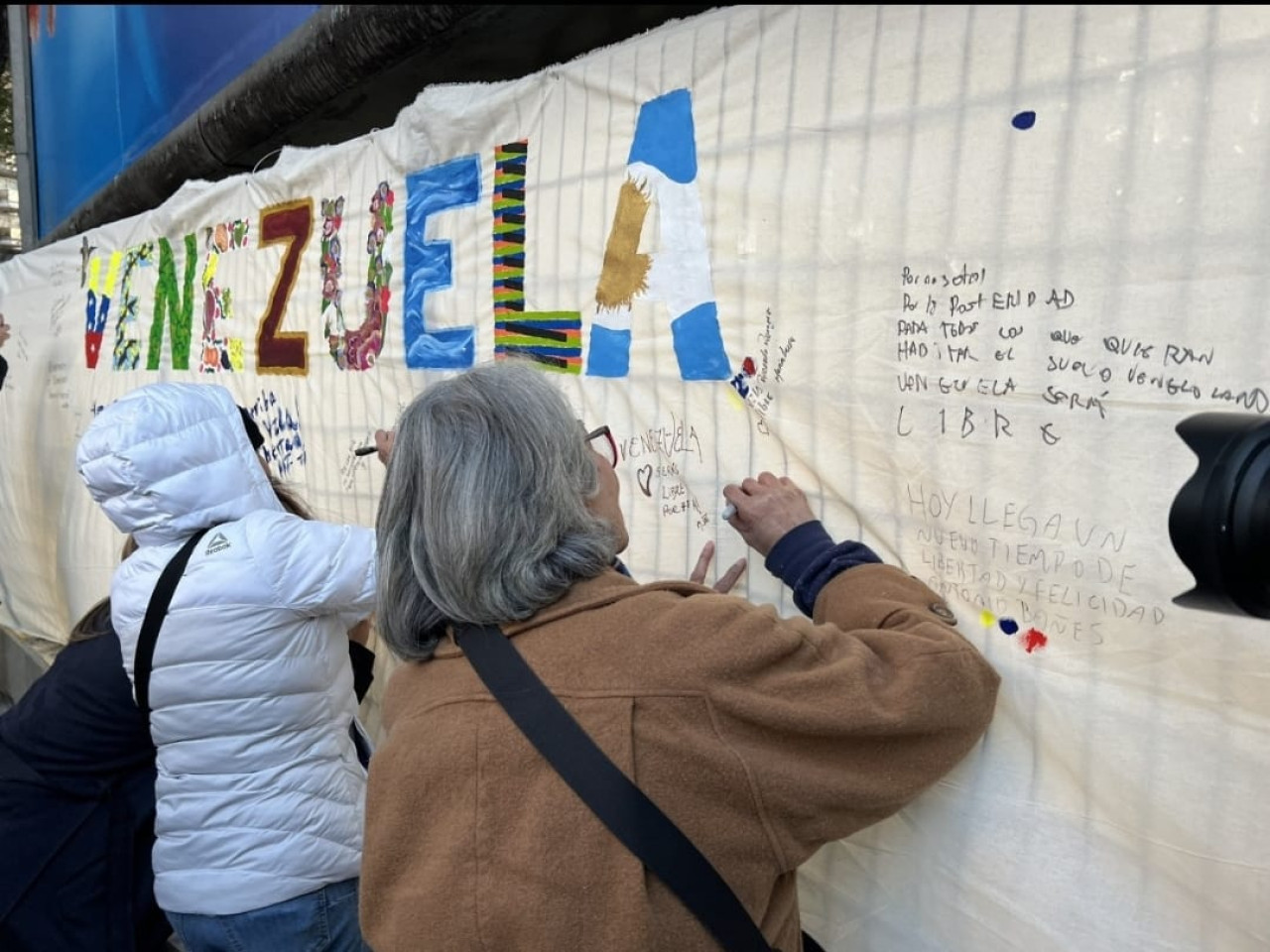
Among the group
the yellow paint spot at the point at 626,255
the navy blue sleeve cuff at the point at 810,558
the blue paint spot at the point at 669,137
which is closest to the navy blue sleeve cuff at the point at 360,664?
the yellow paint spot at the point at 626,255

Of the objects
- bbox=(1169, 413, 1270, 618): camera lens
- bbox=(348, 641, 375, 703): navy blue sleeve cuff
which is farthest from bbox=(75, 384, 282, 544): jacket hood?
bbox=(1169, 413, 1270, 618): camera lens

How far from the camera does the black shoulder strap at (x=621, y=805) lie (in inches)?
42.5

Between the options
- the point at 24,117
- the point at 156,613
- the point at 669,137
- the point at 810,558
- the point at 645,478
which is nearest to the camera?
the point at 810,558

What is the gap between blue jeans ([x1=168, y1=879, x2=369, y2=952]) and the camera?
1.80 metres

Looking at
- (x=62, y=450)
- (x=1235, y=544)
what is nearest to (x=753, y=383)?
(x=1235, y=544)

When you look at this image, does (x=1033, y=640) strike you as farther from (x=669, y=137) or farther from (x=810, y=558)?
(x=669, y=137)

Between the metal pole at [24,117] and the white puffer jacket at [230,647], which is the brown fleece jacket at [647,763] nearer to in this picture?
the white puffer jacket at [230,647]

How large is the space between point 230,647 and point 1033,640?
1337 millimetres

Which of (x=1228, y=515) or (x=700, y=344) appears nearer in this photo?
(x=1228, y=515)

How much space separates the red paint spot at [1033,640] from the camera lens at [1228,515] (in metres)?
0.57

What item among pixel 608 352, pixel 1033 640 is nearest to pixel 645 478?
pixel 608 352

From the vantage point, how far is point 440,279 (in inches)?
94.6

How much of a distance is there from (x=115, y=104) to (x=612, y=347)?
5.70 m

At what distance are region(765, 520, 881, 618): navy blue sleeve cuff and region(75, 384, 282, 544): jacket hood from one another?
1047 millimetres
